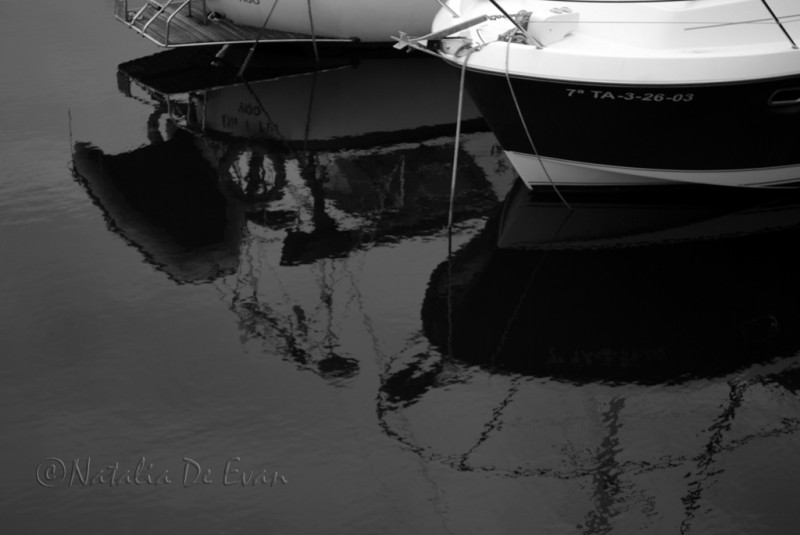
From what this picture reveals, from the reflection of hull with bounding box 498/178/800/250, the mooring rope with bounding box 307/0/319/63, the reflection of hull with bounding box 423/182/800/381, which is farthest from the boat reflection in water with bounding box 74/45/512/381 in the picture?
the reflection of hull with bounding box 423/182/800/381

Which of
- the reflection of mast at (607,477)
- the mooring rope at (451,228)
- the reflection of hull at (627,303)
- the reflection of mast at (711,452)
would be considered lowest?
the reflection of mast at (711,452)

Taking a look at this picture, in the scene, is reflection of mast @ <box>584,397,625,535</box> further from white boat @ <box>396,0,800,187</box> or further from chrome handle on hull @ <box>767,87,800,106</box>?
chrome handle on hull @ <box>767,87,800,106</box>

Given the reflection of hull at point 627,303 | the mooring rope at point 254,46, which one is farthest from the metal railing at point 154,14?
the reflection of hull at point 627,303

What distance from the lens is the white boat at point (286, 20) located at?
17625 millimetres

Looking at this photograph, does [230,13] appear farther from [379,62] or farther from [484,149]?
[484,149]

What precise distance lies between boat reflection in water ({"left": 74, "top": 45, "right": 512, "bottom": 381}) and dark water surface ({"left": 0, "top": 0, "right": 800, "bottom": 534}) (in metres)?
0.05

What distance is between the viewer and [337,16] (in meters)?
17.8

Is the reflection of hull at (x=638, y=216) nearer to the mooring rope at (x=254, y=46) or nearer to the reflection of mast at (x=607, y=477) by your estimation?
the reflection of mast at (x=607, y=477)

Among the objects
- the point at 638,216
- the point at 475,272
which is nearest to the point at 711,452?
the point at 475,272

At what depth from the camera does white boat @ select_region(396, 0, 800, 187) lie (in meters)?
12.0

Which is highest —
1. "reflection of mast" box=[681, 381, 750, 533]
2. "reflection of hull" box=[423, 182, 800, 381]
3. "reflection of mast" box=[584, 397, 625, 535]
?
"reflection of hull" box=[423, 182, 800, 381]

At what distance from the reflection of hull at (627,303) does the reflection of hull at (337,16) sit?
19.8 feet

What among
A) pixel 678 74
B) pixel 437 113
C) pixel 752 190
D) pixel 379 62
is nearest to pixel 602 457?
pixel 678 74

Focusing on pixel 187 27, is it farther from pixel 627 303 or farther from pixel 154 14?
pixel 627 303
